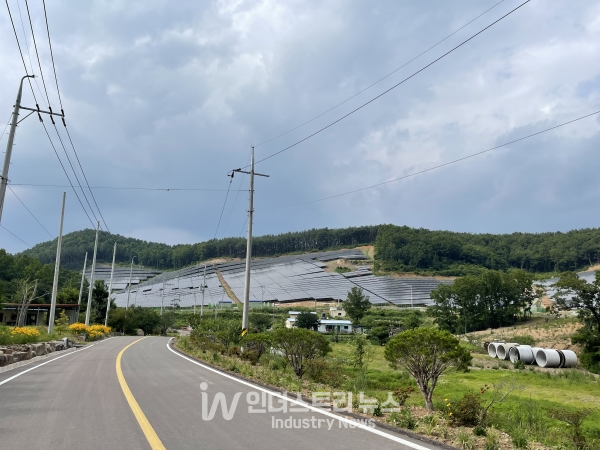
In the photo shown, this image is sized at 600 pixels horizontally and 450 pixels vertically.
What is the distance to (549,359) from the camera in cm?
3084

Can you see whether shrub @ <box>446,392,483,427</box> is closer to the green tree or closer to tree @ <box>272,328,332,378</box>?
tree @ <box>272,328,332,378</box>

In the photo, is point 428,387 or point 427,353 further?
point 428,387

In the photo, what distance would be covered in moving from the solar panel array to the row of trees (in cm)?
2356

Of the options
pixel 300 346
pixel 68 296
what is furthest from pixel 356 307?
pixel 300 346

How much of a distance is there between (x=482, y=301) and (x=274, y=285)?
5255 cm

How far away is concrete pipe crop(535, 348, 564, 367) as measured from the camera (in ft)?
101

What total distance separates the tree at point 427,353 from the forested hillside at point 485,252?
10796 centimetres

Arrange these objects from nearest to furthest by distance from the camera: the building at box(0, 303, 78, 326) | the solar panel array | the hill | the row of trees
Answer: the building at box(0, 303, 78, 326)
the row of trees
the solar panel array
the hill

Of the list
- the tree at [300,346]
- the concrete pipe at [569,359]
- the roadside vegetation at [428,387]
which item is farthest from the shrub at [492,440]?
the concrete pipe at [569,359]

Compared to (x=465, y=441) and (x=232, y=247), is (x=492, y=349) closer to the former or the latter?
(x=465, y=441)

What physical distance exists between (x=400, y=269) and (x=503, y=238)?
140 ft

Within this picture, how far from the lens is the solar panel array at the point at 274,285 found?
95.4 meters

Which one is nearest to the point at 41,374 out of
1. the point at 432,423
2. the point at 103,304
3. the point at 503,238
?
the point at 432,423

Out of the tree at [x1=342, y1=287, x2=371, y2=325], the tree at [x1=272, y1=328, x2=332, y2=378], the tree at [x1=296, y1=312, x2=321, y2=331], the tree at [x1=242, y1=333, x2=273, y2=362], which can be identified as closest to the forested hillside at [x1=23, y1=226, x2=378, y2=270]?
the tree at [x1=342, y1=287, x2=371, y2=325]
